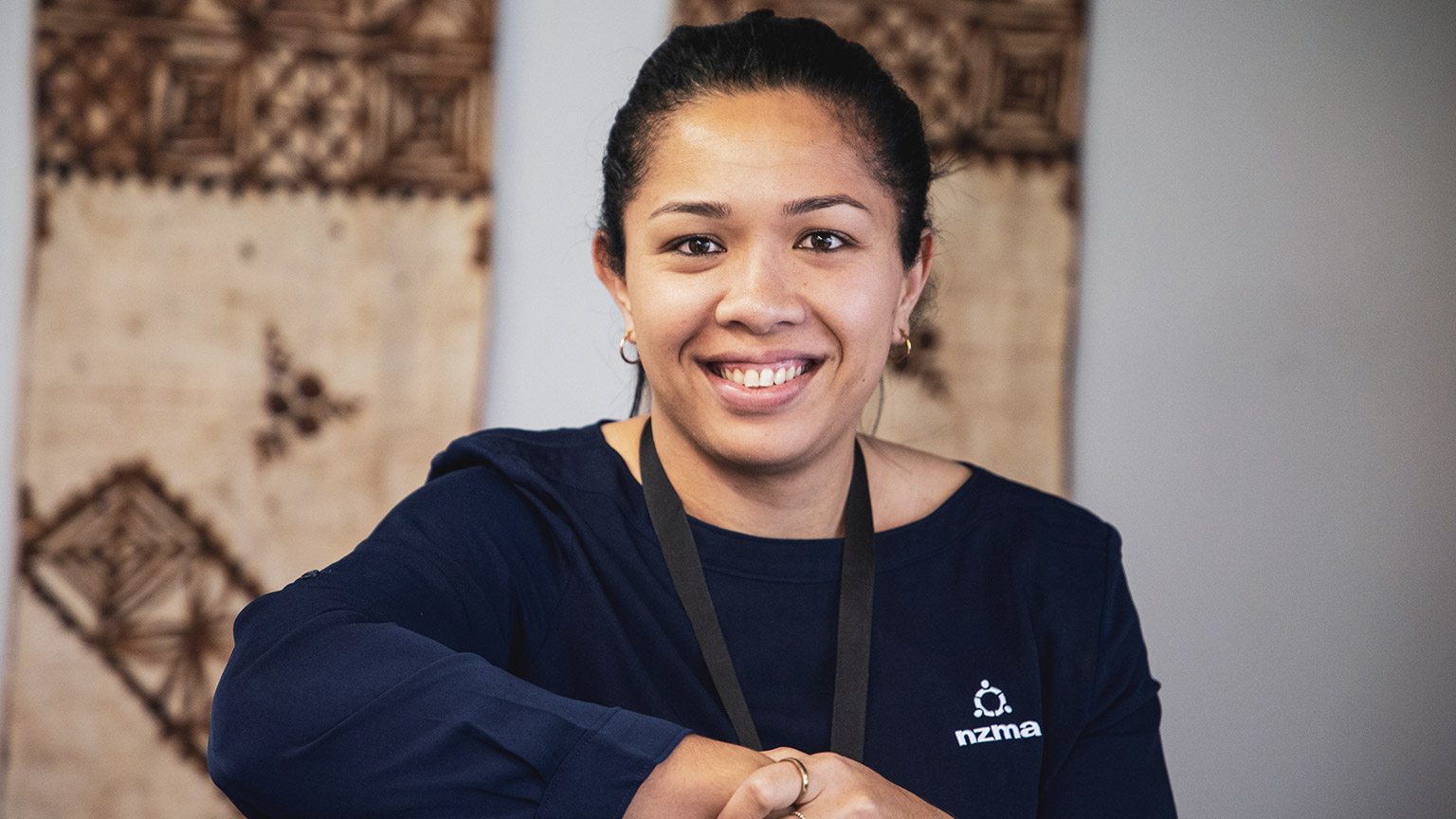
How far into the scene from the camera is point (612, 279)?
1446 millimetres

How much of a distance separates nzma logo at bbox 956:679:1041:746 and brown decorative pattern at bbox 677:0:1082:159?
1263 mm

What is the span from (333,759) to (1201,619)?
1932 millimetres

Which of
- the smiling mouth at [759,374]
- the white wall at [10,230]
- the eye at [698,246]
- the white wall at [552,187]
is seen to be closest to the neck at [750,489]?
the smiling mouth at [759,374]

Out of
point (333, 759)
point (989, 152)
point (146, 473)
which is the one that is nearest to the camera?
point (333, 759)

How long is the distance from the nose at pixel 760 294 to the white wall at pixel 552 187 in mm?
994

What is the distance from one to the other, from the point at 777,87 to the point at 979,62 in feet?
3.54

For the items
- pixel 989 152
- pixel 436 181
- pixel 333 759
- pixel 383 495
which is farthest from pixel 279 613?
pixel 989 152

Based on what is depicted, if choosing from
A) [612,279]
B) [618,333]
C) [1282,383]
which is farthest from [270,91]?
[1282,383]

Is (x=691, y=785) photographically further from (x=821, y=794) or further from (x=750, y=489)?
(x=750, y=489)

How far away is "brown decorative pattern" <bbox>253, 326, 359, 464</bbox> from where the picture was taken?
2.13m

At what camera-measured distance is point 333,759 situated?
0.97 m

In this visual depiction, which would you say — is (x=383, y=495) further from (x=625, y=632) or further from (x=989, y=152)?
(x=989, y=152)

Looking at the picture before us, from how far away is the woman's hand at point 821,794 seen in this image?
94 cm

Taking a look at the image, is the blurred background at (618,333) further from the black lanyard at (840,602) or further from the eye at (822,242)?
the eye at (822,242)
